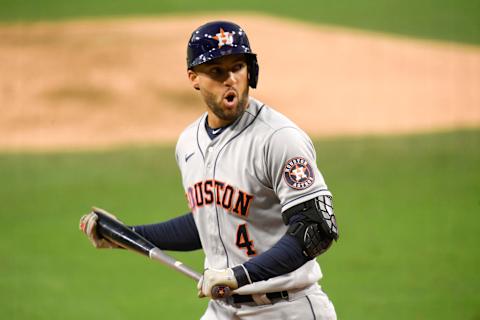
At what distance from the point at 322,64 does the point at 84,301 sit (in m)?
10.8

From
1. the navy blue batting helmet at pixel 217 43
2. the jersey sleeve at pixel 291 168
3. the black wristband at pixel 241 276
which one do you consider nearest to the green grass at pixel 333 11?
the navy blue batting helmet at pixel 217 43

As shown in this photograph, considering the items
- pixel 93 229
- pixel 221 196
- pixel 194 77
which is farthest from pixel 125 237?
pixel 194 77

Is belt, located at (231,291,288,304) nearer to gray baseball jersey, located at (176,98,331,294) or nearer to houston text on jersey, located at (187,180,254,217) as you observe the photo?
gray baseball jersey, located at (176,98,331,294)

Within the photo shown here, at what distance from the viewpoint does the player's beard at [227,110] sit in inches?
142

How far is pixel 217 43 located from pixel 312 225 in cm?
88

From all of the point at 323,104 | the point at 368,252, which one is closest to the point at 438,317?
the point at 368,252

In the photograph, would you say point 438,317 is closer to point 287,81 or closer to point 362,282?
point 362,282

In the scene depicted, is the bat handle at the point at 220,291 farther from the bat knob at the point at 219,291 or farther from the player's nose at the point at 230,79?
the player's nose at the point at 230,79

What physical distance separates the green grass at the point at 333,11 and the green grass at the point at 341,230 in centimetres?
709

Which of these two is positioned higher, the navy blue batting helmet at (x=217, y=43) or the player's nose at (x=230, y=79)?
the navy blue batting helmet at (x=217, y=43)

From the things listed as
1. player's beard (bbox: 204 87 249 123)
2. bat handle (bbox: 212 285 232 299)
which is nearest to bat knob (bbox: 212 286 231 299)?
bat handle (bbox: 212 285 232 299)

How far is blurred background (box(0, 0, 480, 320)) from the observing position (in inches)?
285

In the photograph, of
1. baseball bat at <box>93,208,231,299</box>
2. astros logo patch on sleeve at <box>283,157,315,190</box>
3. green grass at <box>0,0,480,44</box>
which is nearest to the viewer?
astros logo patch on sleeve at <box>283,157,315,190</box>

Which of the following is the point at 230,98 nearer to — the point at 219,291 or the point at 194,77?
A: the point at 194,77
